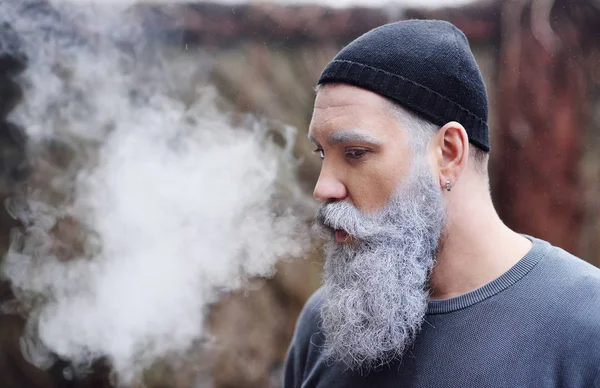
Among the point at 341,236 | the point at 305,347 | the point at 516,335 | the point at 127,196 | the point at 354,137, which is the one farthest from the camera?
the point at 127,196

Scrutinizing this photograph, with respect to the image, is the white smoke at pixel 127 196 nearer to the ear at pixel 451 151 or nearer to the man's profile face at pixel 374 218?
the man's profile face at pixel 374 218

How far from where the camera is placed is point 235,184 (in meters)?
3.21

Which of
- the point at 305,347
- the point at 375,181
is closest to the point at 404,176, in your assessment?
the point at 375,181

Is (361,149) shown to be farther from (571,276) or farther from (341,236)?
(571,276)

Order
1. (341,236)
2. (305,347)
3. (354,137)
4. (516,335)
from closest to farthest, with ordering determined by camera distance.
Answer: (516,335), (354,137), (341,236), (305,347)

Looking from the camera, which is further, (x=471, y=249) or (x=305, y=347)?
(x=305, y=347)

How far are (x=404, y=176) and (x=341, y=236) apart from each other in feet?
0.97

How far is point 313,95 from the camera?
10.4 feet

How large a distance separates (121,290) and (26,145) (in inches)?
39.5

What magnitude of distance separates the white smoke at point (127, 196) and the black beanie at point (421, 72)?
1462 millimetres

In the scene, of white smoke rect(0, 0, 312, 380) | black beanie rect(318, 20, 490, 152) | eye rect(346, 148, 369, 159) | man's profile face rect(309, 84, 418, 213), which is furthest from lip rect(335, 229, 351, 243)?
white smoke rect(0, 0, 312, 380)

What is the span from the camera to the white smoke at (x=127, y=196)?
3002 mm

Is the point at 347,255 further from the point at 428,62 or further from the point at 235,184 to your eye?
the point at 235,184

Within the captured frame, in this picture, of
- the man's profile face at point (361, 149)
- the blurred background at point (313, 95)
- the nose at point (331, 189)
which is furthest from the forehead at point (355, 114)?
the blurred background at point (313, 95)
